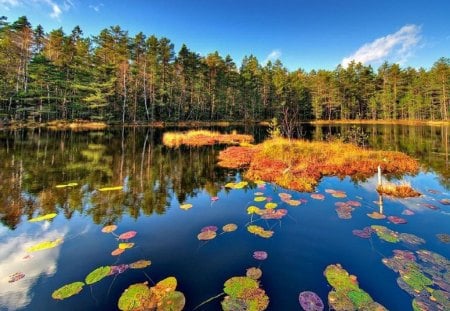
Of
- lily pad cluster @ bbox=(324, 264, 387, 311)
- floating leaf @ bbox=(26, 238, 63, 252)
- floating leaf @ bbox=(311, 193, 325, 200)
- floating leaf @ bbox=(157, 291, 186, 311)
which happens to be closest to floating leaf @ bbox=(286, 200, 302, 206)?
floating leaf @ bbox=(311, 193, 325, 200)

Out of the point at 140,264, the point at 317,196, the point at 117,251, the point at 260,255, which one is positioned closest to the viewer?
the point at 140,264

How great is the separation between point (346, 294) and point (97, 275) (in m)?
4.68

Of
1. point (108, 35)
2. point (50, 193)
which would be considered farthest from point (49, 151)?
point (108, 35)

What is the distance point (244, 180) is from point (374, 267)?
313 inches

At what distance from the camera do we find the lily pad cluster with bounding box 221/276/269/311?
4.23m

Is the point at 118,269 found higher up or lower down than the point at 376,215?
lower down

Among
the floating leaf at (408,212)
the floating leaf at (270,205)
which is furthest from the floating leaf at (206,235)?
the floating leaf at (408,212)

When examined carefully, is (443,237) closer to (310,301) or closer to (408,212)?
(408,212)

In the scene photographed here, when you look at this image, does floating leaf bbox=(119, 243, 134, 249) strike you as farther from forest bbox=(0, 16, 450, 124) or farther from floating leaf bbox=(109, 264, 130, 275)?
forest bbox=(0, 16, 450, 124)

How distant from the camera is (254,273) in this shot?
5.17m

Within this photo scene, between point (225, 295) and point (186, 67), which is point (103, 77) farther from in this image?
point (225, 295)

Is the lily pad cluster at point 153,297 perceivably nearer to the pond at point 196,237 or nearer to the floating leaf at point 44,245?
Answer: the pond at point 196,237

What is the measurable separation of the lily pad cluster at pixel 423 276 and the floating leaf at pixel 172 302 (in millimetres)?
3871

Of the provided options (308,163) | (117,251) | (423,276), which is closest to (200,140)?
(308,163)
